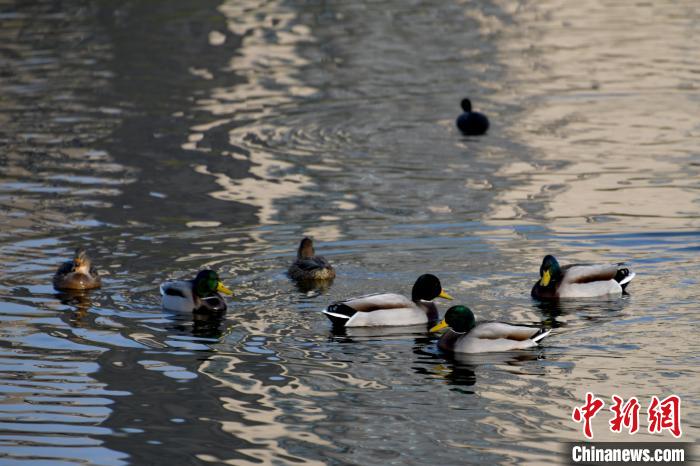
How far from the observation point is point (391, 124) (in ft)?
92.2

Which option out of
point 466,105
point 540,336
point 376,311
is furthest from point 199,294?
point 466,105

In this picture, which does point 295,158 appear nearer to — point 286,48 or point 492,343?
point 492,343

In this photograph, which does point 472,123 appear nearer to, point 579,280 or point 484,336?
point 579,280

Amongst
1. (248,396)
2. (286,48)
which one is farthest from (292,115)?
(248,396)

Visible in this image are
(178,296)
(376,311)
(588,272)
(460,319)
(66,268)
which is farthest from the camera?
(66,268)

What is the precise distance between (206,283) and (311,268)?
143cm

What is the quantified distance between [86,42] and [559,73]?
14286mm

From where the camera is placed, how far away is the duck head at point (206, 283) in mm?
16062

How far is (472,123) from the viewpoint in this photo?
26.9m

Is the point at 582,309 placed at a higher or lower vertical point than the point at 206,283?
lower

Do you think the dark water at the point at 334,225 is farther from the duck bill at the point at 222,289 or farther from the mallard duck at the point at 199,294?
the duck bill at the point at 222,289

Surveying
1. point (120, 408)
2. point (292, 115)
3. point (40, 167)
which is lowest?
point (120, 408)

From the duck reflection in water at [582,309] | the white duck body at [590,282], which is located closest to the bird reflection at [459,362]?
the duck reflection in water at [582,309]

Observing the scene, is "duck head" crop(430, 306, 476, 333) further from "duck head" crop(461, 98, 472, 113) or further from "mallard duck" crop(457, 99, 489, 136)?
"duck head" crop(461, 98, 472, 113)
